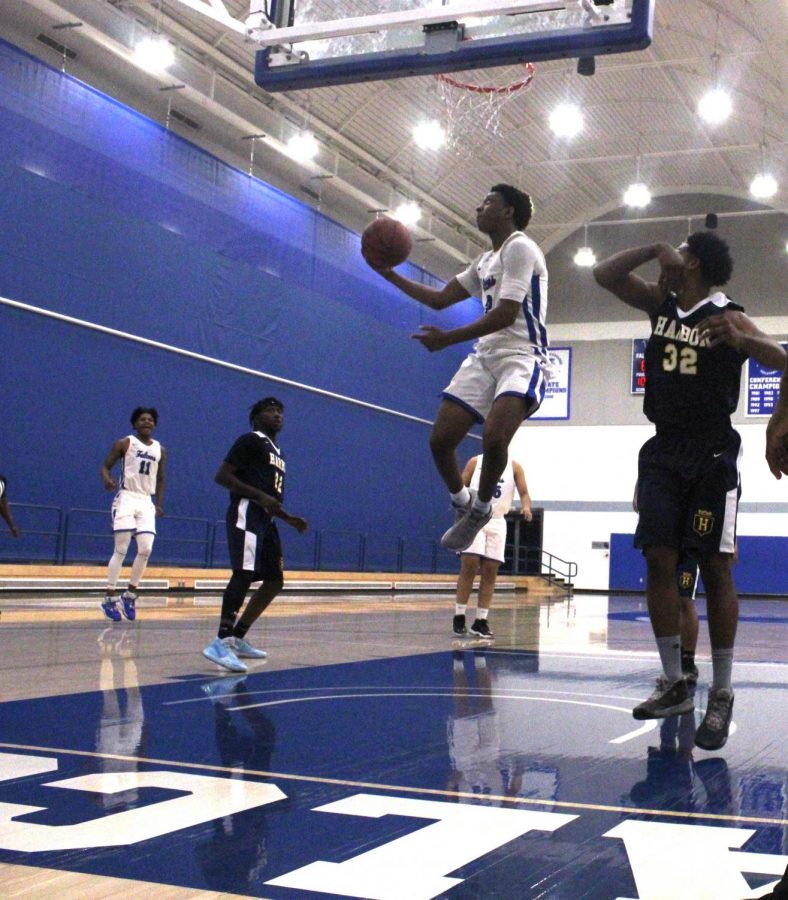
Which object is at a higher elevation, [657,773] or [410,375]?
[410,375]

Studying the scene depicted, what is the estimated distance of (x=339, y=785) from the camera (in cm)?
301

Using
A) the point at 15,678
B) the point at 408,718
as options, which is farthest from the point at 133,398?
the point at 408,718

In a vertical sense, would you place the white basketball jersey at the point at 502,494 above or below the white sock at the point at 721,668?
above

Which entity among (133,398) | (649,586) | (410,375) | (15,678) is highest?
(410,375)

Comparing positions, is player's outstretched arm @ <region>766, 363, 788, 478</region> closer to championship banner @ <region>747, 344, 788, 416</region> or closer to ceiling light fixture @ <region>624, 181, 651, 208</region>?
ceiling light fixture @ <region>624, 181, 651, 208</region>

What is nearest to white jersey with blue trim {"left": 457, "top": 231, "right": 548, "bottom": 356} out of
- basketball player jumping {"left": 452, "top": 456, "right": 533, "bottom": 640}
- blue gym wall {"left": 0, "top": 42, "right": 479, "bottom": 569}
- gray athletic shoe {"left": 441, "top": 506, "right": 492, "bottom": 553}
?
gray athletic shoe {"left": 441, "top": 506, "right": 492, "bottom": 553}

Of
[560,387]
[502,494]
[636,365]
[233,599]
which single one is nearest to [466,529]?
[233,599]

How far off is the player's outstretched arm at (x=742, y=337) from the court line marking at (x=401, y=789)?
169 centimetres

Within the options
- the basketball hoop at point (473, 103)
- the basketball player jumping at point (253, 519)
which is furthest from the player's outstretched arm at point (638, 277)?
the basketball hoop at point (473, 103)

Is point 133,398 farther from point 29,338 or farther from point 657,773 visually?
point 657,773

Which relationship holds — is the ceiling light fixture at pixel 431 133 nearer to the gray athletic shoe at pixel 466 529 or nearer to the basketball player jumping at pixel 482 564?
the basketball player jumping at pixel 482 564

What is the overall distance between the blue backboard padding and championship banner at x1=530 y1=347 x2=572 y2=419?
2360 cm

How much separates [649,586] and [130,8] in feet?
51.8

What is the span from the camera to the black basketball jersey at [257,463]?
21.0ft
